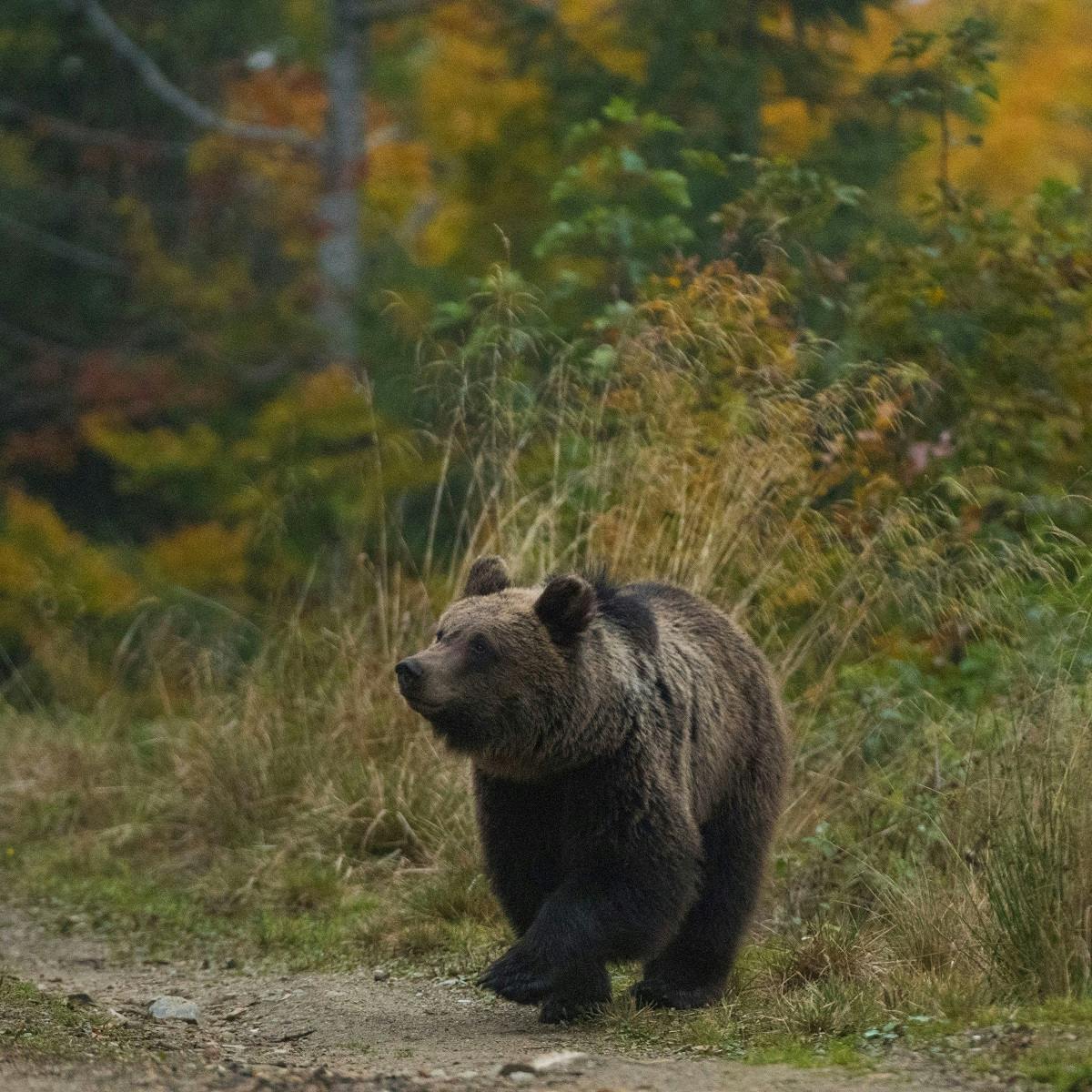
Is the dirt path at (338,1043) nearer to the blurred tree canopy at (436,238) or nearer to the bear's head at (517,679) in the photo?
the bear's head at (517,679)

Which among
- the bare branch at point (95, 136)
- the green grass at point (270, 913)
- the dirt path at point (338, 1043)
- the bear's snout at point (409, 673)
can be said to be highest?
the bare branch at point (95, 136)

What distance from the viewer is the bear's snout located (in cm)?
591

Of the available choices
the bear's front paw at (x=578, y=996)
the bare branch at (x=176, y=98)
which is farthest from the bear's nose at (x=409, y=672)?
the bare branch at (x=176, y=98)

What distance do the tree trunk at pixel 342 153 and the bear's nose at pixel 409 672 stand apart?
12600 mm

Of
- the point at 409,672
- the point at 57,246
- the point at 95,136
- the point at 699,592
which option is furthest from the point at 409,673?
the point at 95,136

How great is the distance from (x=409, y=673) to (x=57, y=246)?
14526 millimetres

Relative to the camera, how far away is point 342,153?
18.5 meters

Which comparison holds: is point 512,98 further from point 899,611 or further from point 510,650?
point 510,650

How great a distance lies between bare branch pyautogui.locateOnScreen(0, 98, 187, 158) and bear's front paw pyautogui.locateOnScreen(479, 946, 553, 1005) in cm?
1453

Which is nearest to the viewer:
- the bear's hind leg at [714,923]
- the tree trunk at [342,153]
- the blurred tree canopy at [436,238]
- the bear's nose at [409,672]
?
the bear's nose at [409,672]

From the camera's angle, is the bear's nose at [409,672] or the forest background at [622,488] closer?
the bear's nose at [409,672]

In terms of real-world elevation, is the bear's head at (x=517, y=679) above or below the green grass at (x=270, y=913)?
above

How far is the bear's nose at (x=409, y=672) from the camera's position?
5914 mm

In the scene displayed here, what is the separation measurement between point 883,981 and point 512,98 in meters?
14.3
